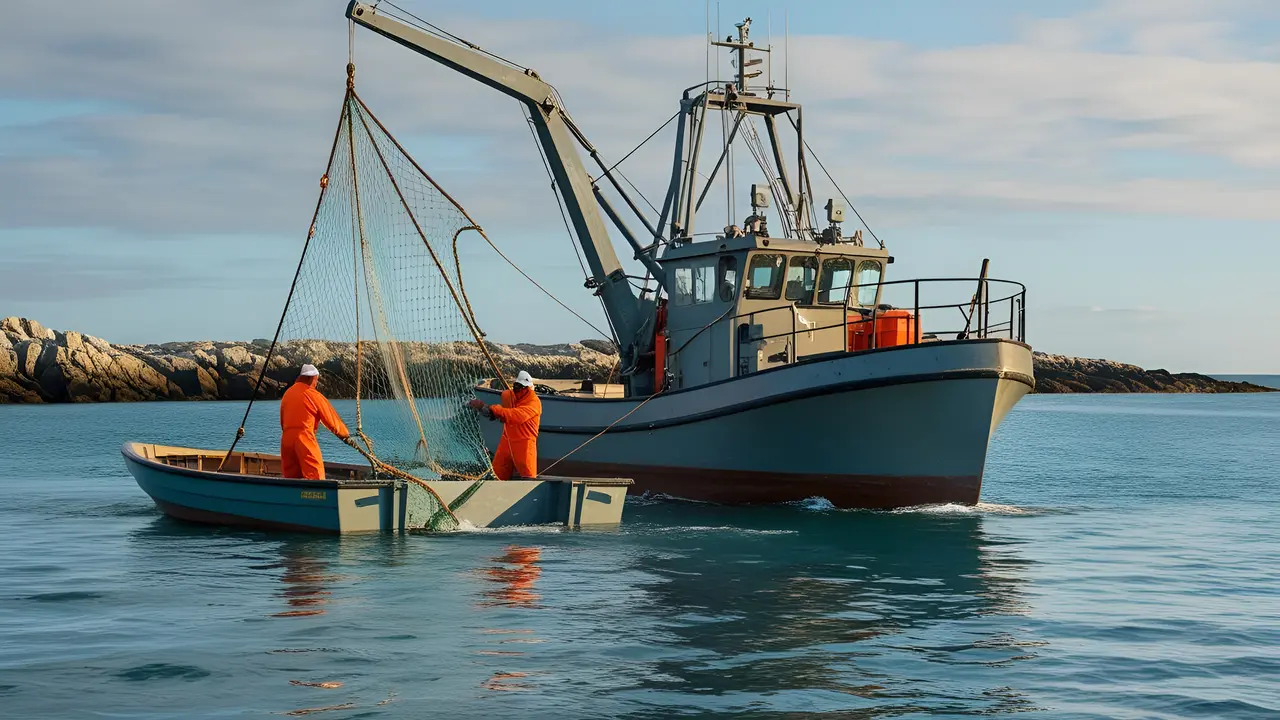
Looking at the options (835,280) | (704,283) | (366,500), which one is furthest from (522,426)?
→ (835,280)

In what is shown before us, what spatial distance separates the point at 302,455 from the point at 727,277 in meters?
6.97

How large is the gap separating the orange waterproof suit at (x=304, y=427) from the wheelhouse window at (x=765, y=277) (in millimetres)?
6645

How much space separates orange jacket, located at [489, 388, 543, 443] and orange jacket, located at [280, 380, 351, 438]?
6.39ft

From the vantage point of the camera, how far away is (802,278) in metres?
17.6

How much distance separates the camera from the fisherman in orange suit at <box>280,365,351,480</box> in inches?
508

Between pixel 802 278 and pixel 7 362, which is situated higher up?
pixel 802 278

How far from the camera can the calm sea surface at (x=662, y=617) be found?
6.75 meters

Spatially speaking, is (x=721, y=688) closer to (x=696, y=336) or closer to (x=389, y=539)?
(x=389, y=539)

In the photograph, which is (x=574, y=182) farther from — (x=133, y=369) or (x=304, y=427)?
(x=133, y=369)

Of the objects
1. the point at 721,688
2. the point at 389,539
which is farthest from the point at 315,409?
the point at 721,688

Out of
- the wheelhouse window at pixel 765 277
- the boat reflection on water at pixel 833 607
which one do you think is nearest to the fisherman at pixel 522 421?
the boat reflection on water at pixel 833 607

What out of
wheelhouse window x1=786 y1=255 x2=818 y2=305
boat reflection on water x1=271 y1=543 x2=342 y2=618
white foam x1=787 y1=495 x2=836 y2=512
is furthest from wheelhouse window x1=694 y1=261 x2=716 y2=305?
boat reflection on water x1=271 y1=543 x2=342 y2=618

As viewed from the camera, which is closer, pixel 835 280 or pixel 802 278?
pixel 802 278

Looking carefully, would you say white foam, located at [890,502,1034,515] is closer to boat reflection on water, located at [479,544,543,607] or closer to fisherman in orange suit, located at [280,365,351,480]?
boat reflection on water, located at [479,544,543,607]
